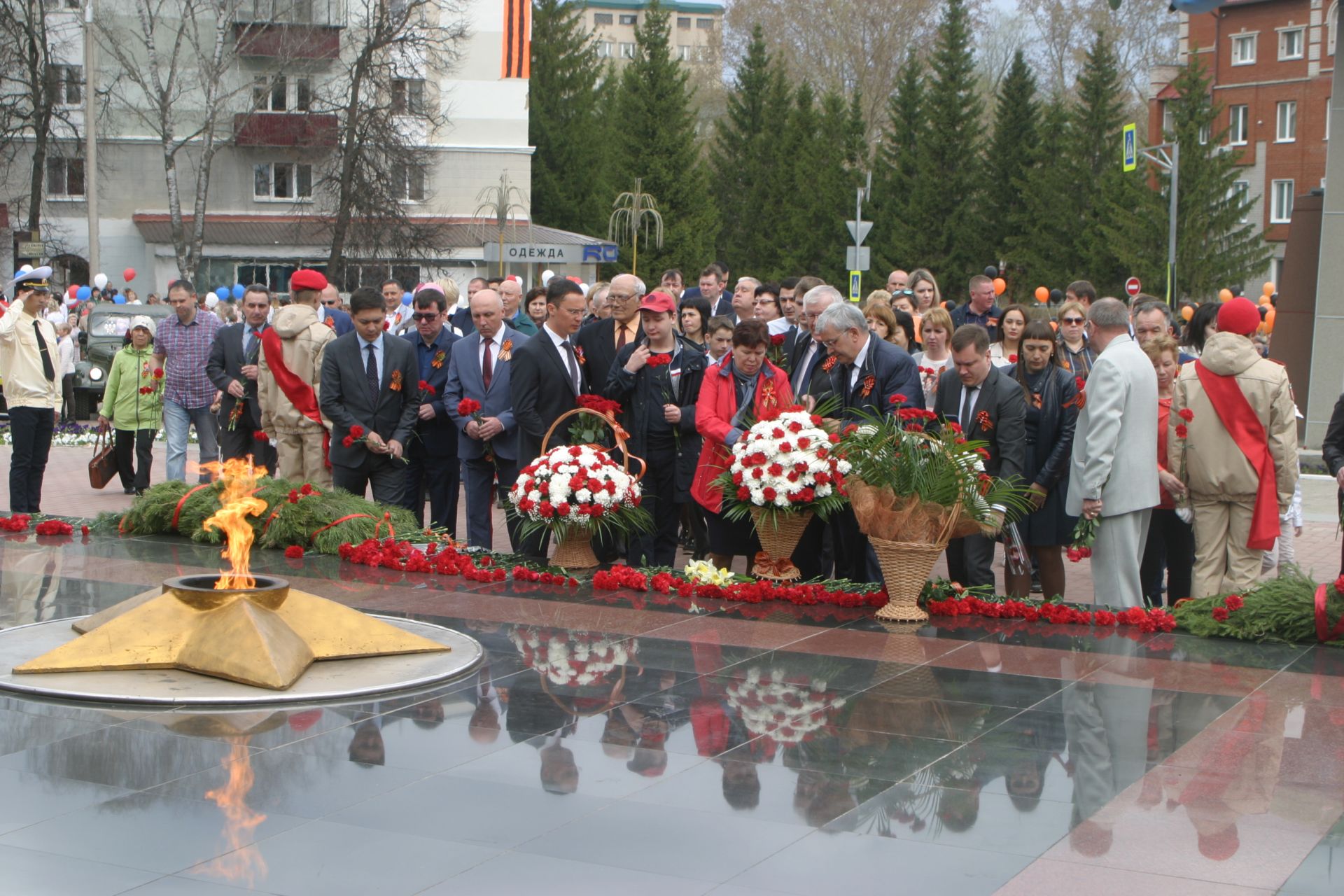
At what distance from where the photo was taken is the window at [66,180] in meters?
50.5

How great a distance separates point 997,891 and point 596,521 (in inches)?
209

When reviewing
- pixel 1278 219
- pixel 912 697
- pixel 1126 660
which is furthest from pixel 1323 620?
pixel 1278 219

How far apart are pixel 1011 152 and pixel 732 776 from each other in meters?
52.4

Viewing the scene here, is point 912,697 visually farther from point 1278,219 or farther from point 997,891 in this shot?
point 1278,219

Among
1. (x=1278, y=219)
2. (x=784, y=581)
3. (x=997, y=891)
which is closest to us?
(x=997, y=891)

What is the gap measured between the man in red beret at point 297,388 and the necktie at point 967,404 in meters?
4.81

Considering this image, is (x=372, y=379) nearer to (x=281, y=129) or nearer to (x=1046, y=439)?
(x=1046, y=439)

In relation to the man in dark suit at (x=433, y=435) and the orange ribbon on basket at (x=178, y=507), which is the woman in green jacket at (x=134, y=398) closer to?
the orange ribbon on basket at (x=178, y=507)

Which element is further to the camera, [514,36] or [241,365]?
[514,36]

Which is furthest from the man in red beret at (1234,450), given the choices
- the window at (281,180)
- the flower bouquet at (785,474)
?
the window at (281,180)

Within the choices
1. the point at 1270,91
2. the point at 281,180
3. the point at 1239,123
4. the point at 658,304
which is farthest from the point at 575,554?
the point at 1239,123

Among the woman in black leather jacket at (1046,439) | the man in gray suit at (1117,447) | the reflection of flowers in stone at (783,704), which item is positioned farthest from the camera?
the woman in black leather jacket at (1046,439)

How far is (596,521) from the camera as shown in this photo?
9641 millimetres

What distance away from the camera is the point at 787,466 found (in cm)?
874
